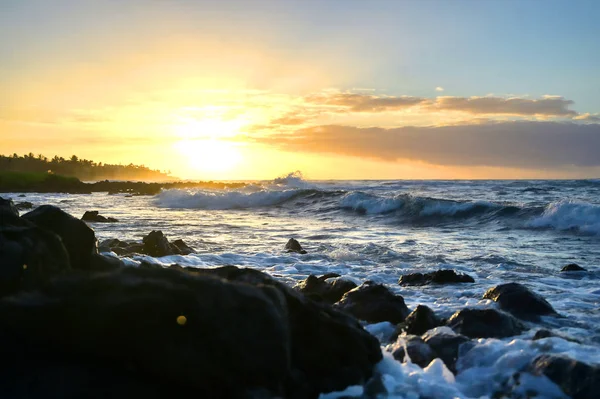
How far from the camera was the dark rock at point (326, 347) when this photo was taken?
390 cm

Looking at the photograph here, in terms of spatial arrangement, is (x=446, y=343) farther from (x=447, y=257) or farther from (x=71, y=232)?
(x=447, y=257)

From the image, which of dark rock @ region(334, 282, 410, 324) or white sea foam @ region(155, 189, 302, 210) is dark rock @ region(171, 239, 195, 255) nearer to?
dark rock @ region(334, 282, 410, 324)

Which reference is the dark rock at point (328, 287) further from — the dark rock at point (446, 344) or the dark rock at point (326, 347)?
the dark rock at point (326, 347)

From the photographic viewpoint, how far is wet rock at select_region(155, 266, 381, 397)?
12.8ft

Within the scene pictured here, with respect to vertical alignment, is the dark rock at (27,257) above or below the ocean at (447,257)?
above

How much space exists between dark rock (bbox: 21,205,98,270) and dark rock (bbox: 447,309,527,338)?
3.80m

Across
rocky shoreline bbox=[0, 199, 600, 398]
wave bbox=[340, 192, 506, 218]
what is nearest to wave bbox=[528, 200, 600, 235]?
wave bbox=[340, 192, 506, 218]

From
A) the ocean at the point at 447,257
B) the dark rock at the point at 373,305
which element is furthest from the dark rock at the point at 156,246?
the dark rock at the point at 373,305

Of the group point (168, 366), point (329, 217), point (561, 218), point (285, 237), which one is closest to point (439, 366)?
point (168, 366)

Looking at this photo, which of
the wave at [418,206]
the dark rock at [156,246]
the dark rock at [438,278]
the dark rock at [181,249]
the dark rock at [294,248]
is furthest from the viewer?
the wave at [418,206]

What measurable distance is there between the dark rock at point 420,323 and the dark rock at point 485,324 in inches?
7.7

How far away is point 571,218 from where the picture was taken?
17.9 metres

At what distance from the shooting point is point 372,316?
242 inches

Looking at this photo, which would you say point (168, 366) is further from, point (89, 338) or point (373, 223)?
point (373, 223)
